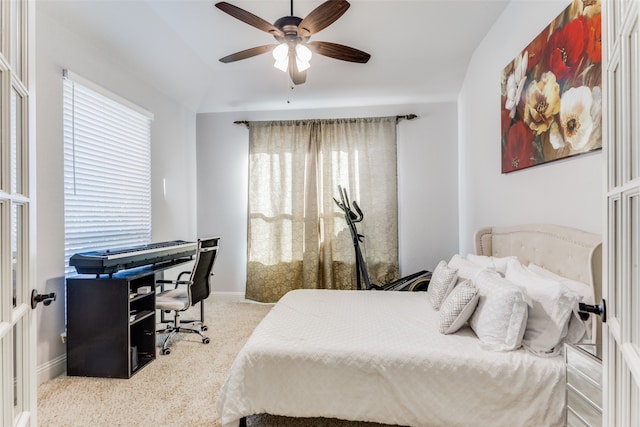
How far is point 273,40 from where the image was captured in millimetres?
3199

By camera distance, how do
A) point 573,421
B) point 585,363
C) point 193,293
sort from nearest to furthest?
1. point 585,363
2. point 573,421
3. point 193,293

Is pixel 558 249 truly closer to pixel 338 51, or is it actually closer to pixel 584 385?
pixel 584 385

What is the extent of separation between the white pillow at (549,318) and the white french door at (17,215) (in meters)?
2.02

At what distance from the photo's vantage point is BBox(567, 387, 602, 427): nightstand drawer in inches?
48.8

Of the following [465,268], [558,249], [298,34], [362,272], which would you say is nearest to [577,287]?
[558,249]

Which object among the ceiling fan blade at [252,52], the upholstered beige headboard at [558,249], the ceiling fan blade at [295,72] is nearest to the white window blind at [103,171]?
the ceiling fan blade at [252,52]

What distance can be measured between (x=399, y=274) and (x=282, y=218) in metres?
1.73

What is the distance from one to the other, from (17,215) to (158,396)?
1.72 metres

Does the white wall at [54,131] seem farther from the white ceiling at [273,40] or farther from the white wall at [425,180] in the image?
the white wall at [425,180]

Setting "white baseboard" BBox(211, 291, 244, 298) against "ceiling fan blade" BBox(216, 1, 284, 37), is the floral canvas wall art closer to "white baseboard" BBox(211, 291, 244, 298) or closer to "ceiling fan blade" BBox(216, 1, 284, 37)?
"ceiling fan blade" BBox(216, 1, 284, 37)

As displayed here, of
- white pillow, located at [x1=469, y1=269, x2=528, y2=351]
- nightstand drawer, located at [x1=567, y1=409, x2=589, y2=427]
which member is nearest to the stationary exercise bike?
white pillow, located at [x1=469, y1=269, x2=528, y2=351]

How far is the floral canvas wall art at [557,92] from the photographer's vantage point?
1.64 m

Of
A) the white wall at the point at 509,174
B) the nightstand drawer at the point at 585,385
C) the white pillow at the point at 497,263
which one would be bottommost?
the nightstand drawer at the point at 585,385

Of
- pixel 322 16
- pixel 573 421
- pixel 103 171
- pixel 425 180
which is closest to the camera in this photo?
pixel 573 421
